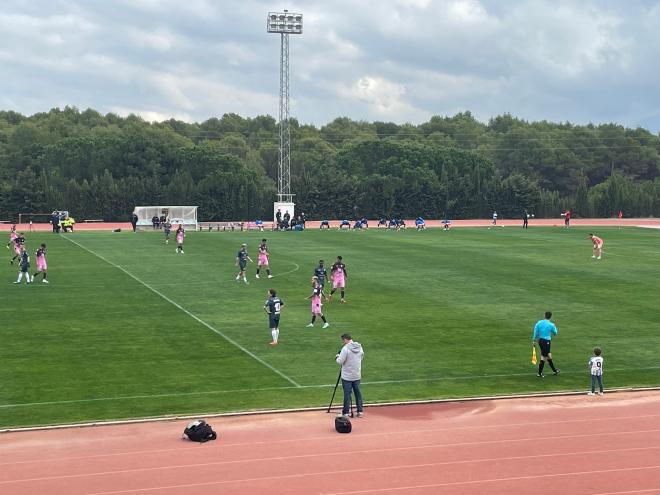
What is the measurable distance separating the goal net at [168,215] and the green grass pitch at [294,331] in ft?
96.6

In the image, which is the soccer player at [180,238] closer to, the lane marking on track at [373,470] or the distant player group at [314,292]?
the distant player group at [314,292]

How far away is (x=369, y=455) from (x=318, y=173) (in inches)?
3613

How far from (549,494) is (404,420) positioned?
4.89 metres

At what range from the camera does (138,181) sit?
336 ft

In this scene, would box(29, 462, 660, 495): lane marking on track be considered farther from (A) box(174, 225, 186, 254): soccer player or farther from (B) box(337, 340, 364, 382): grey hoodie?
(A) box(174, 225, 186, 254): soccer player

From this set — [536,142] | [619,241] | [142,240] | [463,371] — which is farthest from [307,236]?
[536,142]

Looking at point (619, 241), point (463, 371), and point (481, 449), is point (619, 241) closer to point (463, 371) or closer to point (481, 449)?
point (463, 371)

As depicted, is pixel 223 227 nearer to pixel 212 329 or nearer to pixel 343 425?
pixel 212 329

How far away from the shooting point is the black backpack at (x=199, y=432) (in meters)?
17.7

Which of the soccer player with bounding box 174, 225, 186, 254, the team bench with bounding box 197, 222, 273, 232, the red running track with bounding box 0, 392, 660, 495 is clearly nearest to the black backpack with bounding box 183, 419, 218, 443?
the red running track with bounding box 0, 392, 660, 495

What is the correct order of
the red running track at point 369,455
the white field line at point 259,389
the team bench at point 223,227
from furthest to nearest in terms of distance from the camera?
the team bench at point 223,227 < the white field line at point 259,389 < the red running track at point 369,455

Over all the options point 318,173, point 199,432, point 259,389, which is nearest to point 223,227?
point 318,173

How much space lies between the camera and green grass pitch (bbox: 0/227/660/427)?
21891mm

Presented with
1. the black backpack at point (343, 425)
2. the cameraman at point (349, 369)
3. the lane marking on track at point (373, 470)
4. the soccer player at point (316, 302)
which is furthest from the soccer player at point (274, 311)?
the lane marking on track at point (373, 470)
